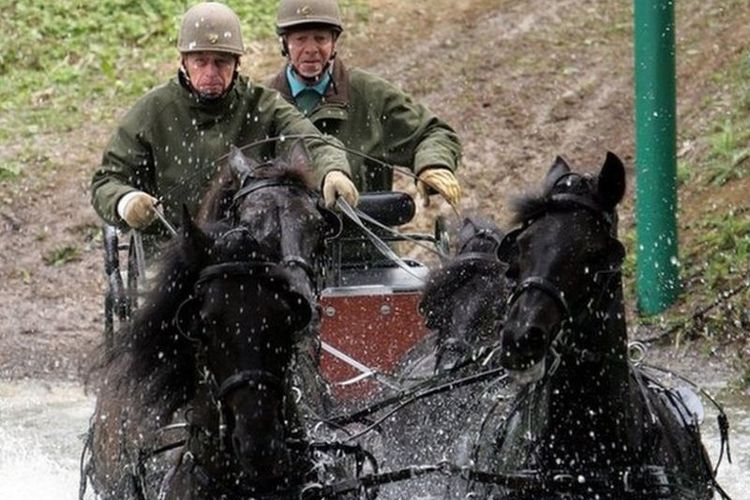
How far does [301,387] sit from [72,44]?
11864mm

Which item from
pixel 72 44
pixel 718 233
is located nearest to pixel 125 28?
pixel 72 44

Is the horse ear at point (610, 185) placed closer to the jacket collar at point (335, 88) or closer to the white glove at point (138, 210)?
the white glove at point (138, 210)

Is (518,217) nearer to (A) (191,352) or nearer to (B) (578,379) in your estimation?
(B) (578,379)

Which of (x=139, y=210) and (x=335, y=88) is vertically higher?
(x=335, y=88)

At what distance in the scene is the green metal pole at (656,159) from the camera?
39.8ft

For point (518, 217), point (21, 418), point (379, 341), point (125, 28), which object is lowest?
point (21, 418)

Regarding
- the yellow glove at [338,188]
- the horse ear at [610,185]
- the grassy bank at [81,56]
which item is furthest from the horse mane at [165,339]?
the grassy bank at [81,56]

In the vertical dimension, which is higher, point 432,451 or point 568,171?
point 568,171

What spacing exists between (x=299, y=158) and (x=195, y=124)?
5.04 feet

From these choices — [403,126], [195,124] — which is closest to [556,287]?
[195,124]

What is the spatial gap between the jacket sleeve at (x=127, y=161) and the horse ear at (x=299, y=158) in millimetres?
1220

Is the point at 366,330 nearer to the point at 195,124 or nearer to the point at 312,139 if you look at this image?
the point at 312,139

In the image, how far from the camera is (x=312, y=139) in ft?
25.0

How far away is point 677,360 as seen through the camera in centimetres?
1147
